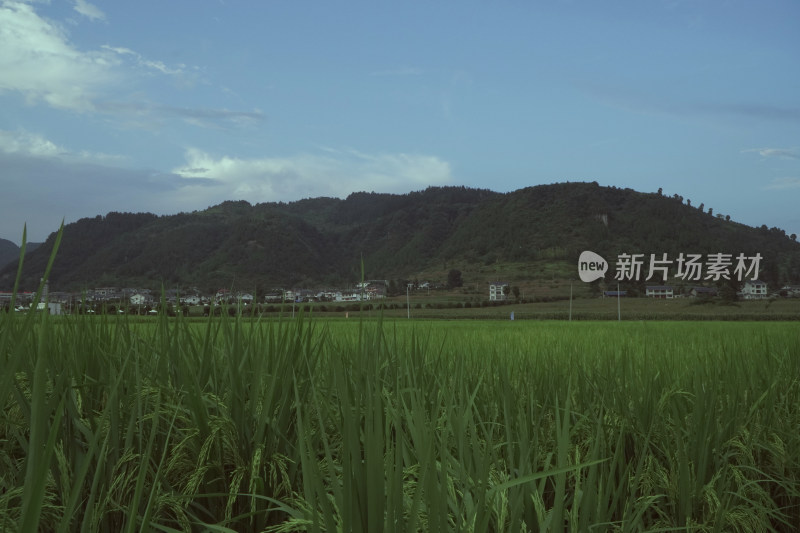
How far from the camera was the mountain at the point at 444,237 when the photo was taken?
351 ft

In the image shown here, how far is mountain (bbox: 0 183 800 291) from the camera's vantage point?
4213 inches

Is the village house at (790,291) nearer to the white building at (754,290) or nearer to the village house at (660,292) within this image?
the white building at (754,290)

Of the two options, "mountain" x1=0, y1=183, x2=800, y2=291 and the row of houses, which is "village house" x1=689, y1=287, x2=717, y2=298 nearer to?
the row of houses

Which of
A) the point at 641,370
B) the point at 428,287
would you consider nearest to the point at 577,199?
the point at 428,287

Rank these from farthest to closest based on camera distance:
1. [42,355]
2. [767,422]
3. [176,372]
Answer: [767,422] → [176,372] → [42,355]

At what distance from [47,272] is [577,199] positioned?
533 ft

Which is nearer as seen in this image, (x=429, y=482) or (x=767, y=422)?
(x=429, y=482)

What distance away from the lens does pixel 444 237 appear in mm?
162750

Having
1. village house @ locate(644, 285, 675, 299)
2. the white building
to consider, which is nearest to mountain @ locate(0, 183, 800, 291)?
the white building

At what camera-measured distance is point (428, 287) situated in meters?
116

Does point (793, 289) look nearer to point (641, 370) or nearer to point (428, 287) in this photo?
point (428, 287)

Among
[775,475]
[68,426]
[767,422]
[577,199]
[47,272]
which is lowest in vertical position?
[775,475]

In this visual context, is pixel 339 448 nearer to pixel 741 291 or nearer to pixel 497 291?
pixel 497 291

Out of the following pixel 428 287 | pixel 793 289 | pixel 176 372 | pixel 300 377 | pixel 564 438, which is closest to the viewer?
pixel 564 438
